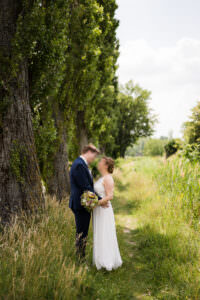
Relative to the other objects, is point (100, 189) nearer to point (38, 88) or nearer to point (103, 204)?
point (103, 204)

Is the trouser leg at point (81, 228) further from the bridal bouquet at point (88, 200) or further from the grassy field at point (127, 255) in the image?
the bridal bouquet at point (88, 200)

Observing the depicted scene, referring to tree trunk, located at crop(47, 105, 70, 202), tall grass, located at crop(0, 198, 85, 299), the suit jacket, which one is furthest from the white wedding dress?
tree trunk, located at crop(47, 105, 70, 202)

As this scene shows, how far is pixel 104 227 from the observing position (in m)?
4.21

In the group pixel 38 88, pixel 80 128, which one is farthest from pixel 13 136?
pixel 80 128

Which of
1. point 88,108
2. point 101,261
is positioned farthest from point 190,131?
point 101,261

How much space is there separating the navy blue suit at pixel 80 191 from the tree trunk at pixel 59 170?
135 inches

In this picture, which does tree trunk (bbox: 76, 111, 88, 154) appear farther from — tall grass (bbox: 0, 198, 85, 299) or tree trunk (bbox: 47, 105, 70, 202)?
tall grass (bbox: 0, 198, 85, 299)

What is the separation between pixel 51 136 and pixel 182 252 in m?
4.44

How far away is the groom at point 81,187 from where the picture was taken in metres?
3.89

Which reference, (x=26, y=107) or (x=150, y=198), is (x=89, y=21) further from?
(x=150, y=198)

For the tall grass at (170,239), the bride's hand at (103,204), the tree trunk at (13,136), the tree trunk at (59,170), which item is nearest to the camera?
the tall grass at (170,239)

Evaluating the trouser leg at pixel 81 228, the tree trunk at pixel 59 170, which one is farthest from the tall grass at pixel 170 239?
the tree trunk at pixel 59 170

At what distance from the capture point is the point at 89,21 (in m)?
8.62

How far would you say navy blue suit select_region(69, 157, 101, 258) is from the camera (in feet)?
12.8
